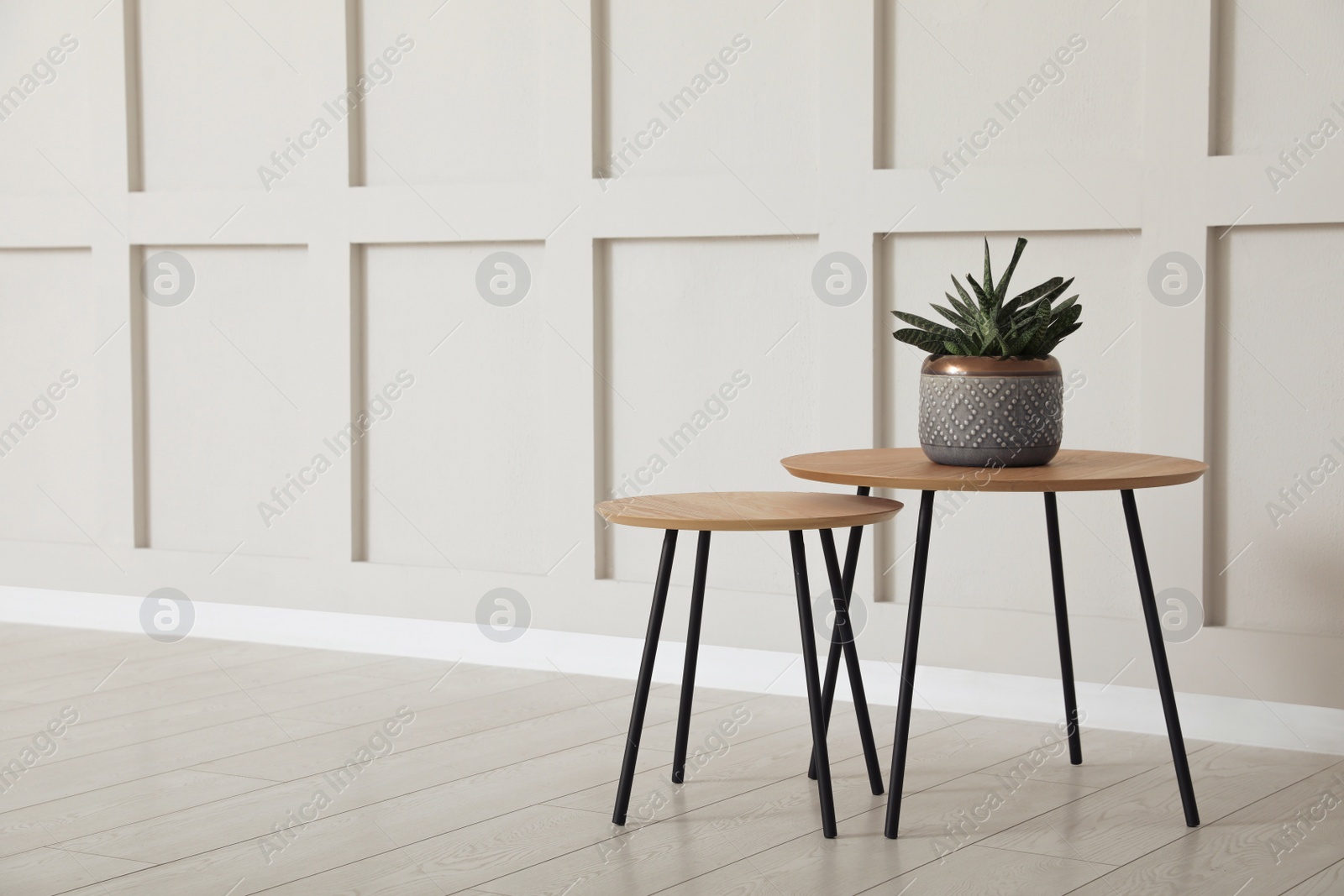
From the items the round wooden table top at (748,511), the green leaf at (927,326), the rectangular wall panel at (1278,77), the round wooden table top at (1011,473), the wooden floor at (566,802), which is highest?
the rectangular wall panel at (1278,77)

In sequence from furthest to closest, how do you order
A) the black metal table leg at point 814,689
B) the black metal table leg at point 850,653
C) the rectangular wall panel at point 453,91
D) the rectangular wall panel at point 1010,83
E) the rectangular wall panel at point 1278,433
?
1. the rectangular wall panel at point 453,91
2. the rectangular wall panel at point 1010,83
3. the rectangular wall panel at point 1278,433
4. the black metal table leg at point 850,653
5. the black metal table leg at point 814,689

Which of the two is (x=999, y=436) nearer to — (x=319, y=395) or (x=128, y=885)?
Answer: (x=128, y=885)

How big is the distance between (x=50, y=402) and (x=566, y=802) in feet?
7.46

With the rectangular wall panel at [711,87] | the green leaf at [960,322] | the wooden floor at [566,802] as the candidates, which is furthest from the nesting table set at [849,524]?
the rectangular wall panel at [711,87]

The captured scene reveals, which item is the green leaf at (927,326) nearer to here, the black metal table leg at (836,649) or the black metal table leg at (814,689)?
the black metal table leg at (836,649)

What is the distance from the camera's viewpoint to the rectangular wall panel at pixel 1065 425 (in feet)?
8.87

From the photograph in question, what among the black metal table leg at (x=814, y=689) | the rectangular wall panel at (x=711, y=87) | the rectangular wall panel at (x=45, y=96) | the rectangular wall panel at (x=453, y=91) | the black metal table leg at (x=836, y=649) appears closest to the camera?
the black metal table leg at (x=814, y=689)

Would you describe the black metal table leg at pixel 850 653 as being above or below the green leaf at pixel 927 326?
below

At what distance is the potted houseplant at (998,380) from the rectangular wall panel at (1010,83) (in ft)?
2.18

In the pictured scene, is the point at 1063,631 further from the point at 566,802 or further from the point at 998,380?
the point at 566,802

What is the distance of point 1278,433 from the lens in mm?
2586

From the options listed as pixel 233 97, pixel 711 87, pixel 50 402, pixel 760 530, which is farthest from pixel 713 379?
pixel 50 402

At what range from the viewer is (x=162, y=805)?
224 cm

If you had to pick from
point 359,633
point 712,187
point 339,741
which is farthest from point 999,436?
point 359,633
